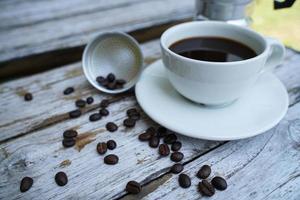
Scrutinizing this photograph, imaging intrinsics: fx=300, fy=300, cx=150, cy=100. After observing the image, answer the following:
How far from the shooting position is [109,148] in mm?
583

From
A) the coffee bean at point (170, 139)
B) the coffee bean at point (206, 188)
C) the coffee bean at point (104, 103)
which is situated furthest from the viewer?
the coffee bean at point (104, 103)

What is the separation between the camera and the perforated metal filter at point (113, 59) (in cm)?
74

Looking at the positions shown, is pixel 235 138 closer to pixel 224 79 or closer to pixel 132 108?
pixel 224 79

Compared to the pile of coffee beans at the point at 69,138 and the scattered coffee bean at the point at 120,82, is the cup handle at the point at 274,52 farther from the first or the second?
the pile of coffee beans at the point at 69,138

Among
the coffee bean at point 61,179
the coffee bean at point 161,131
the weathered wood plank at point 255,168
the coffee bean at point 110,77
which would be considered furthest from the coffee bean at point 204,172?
the coffee bean at point 110,77

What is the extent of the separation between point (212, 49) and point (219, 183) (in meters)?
0.32

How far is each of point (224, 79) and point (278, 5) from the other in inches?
12.5

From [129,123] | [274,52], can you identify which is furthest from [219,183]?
[274,52]

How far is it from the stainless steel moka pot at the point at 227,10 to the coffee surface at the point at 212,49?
20 cm

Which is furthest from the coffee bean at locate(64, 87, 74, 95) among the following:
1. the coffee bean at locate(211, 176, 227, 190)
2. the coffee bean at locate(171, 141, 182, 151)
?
the coffee bean at locate(211, 176, 227, 190)

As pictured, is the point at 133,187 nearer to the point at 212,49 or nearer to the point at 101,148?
the point at 101,148

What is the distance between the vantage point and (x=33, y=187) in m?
0.51

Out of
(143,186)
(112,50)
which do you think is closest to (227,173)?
(143,186)

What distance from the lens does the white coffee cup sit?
0.57m
